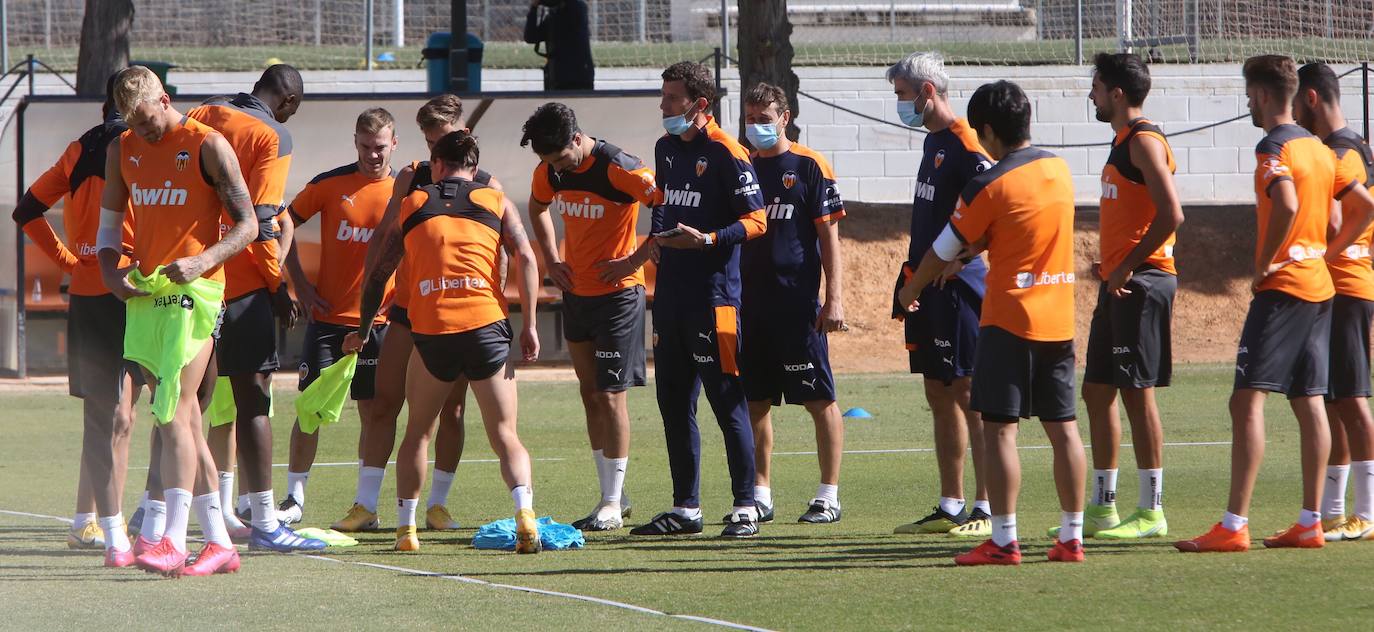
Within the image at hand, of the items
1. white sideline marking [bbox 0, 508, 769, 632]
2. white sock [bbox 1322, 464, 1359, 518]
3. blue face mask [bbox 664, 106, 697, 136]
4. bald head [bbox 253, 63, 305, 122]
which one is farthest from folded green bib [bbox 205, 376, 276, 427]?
white sock [bbox 1322, 464, 1359, 518]

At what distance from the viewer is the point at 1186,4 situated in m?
28.0

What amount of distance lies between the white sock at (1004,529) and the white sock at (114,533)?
12.3 ft

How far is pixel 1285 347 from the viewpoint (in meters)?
6.82

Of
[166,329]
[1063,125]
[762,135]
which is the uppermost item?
[1063,125]

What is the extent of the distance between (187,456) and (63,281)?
1323 cm

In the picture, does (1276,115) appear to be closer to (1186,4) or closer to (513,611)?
(513,611)

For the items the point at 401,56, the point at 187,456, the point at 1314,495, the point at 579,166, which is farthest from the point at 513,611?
the point at 401,56

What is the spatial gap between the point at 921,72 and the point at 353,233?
3.14m

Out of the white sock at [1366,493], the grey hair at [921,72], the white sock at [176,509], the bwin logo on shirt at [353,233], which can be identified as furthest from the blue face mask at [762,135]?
the white sock at [176,509]

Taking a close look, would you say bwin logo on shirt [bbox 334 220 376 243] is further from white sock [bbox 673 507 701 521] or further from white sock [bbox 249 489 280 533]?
white sock [bbox 673 507 701 521]

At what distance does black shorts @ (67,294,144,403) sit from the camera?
7.36 meters

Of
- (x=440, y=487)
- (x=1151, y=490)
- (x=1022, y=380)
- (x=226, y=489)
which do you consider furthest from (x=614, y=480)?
(x=1151, y=490)

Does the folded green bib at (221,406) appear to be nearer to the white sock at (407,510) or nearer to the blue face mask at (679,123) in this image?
the white sock at (407,510)

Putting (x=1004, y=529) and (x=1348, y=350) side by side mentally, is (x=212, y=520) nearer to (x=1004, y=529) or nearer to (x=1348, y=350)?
(x=1004, y=529)
